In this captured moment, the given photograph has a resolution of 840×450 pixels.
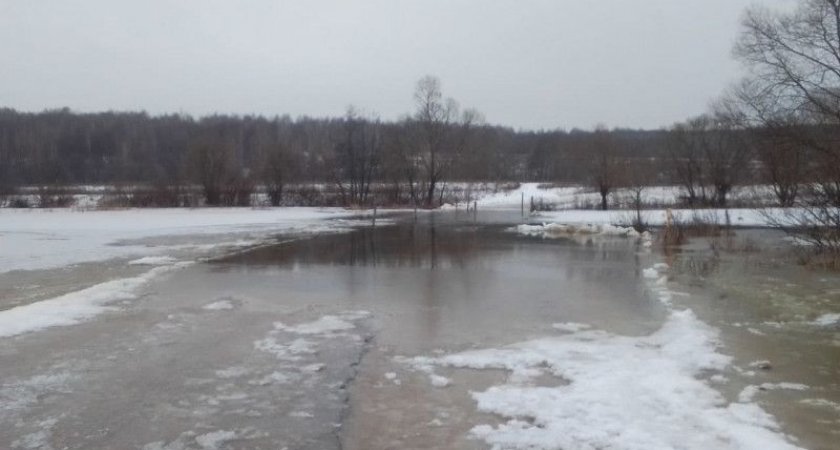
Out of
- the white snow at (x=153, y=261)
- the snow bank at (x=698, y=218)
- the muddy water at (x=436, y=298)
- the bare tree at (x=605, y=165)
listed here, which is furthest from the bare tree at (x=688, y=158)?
the white snow at (x=153, y=261)

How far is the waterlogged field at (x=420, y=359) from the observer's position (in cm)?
557

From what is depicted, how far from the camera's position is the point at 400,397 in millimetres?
6457

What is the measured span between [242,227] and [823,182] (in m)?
23.6

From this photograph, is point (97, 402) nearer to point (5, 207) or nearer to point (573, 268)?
point (573, 268)

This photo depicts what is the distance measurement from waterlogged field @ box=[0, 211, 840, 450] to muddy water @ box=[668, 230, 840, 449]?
38 mm

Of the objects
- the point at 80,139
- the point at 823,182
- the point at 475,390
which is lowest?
the point at 475,390

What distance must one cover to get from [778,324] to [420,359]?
550 centimetres

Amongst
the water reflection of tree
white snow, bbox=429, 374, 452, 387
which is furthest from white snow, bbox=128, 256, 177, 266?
white snow, bbox=429, 374, 452, 387

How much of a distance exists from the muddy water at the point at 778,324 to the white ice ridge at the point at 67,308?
356 inches

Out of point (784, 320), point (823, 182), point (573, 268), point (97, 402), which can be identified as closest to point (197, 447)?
→ point (97, 402)

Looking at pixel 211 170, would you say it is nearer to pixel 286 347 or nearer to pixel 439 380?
pixel 286 347

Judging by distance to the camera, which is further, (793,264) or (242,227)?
(242,227)

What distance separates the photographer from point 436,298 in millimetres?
12133

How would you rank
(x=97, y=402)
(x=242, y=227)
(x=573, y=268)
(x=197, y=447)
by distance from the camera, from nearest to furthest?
(x=197, y=447) → (x=97, y=402) → (x=573, y=268) → (x=242, y=227)
